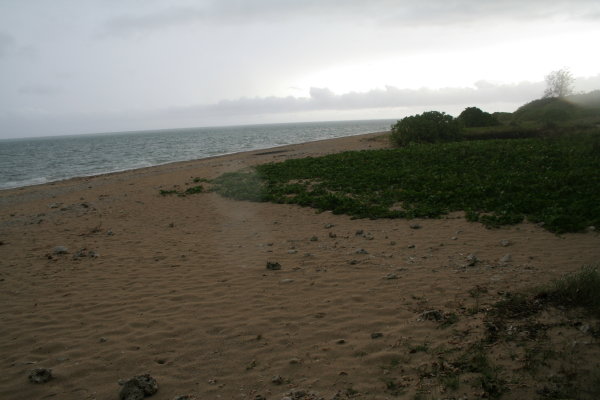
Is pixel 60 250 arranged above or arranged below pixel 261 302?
above

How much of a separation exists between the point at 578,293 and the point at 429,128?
20.5m

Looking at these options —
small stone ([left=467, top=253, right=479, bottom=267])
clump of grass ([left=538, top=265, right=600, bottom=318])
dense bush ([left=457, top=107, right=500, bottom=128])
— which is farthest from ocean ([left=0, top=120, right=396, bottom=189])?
clump of grass ([left=538, top=265, right=600, bottom=318])

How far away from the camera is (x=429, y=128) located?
2391 cm

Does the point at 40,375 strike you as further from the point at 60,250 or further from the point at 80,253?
the point at 60,250

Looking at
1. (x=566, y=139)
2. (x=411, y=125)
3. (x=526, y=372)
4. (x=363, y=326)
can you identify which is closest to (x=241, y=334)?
(x=363, y=326)

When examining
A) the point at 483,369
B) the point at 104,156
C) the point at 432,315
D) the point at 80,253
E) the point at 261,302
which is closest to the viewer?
the point at 483,369

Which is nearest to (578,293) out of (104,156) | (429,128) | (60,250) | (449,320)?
(449,320)

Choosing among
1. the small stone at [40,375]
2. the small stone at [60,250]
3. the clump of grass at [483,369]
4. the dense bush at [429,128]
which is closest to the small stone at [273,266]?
the small stone at [40,375]

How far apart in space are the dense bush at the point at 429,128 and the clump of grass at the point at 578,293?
1975cm

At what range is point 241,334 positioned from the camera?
16.4ft

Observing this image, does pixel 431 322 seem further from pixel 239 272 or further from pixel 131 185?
pixel 131 185

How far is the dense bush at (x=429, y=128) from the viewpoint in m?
23.9

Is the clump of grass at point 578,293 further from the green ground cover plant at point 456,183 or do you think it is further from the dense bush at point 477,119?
the dense bush at point 477,119

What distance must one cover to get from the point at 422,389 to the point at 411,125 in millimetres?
22600
